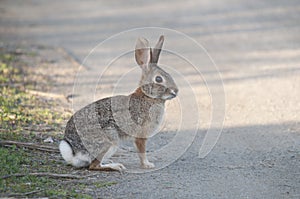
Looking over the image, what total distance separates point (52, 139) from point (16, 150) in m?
0.61

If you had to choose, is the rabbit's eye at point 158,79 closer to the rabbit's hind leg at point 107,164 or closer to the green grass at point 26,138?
the rabbit's hind leg at point 107,164

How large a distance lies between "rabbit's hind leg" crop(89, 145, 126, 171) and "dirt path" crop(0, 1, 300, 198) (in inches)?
3.0

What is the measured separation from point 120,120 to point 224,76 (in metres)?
4.02

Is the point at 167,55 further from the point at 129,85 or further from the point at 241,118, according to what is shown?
the point at 241,118

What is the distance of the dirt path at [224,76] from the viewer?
5.46 m

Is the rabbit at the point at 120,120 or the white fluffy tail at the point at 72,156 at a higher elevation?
the rabbit at the point at 120,120

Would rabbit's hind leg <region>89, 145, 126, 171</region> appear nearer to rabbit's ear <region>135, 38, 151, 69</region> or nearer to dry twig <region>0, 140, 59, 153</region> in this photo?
dry twig <region>0, 140, 59, 153</region>

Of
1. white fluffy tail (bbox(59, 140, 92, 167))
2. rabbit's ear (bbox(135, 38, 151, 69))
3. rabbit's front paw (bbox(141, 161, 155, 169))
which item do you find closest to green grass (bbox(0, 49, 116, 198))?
white fluffy tail (bbox(59, 140, 92, 167))

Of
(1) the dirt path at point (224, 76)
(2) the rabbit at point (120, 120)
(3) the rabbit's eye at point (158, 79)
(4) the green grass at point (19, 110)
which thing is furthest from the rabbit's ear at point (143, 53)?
(4) the green grass at point (19, 110)

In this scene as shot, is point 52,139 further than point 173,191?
Yes

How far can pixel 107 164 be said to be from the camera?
18.9 feet

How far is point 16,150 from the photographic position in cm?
605

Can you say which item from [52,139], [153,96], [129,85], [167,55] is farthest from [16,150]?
[167,55]

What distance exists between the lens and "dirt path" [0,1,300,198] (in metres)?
5.46
